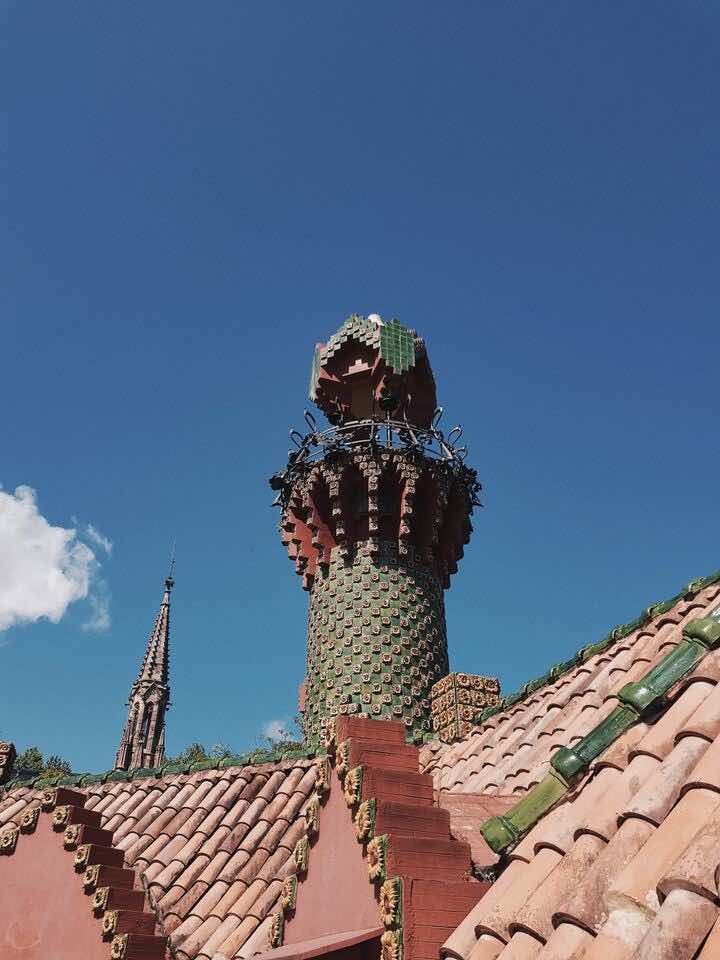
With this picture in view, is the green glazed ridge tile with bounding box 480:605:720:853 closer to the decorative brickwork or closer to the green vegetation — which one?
the decorative brickwork

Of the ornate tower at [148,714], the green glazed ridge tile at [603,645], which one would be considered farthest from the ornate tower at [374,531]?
the ornate tower at [148,714]

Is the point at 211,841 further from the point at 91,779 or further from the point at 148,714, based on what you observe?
the point at 148,714

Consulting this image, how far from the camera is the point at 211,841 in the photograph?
8.11 meters

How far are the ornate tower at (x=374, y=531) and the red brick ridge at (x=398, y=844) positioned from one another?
686 centimetres

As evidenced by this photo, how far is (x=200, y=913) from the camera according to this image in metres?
6.89

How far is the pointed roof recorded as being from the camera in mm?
32156

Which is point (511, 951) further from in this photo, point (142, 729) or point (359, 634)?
point (142, 729)

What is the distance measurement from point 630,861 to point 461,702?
8.11 meters

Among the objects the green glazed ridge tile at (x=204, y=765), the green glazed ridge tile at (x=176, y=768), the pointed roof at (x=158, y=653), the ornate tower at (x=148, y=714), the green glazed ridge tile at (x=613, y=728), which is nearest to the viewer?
the green glazed ridge tile at (x=613, y=728)

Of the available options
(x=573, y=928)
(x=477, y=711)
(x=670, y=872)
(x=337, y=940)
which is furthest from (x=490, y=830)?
(x=477, y=711)

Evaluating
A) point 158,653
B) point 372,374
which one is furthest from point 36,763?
point 372,374

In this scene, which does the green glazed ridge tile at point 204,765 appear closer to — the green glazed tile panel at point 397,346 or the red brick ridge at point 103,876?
the red brick ridge at point 103,876

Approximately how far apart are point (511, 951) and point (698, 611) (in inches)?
210

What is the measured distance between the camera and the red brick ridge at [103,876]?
19.2 ft
